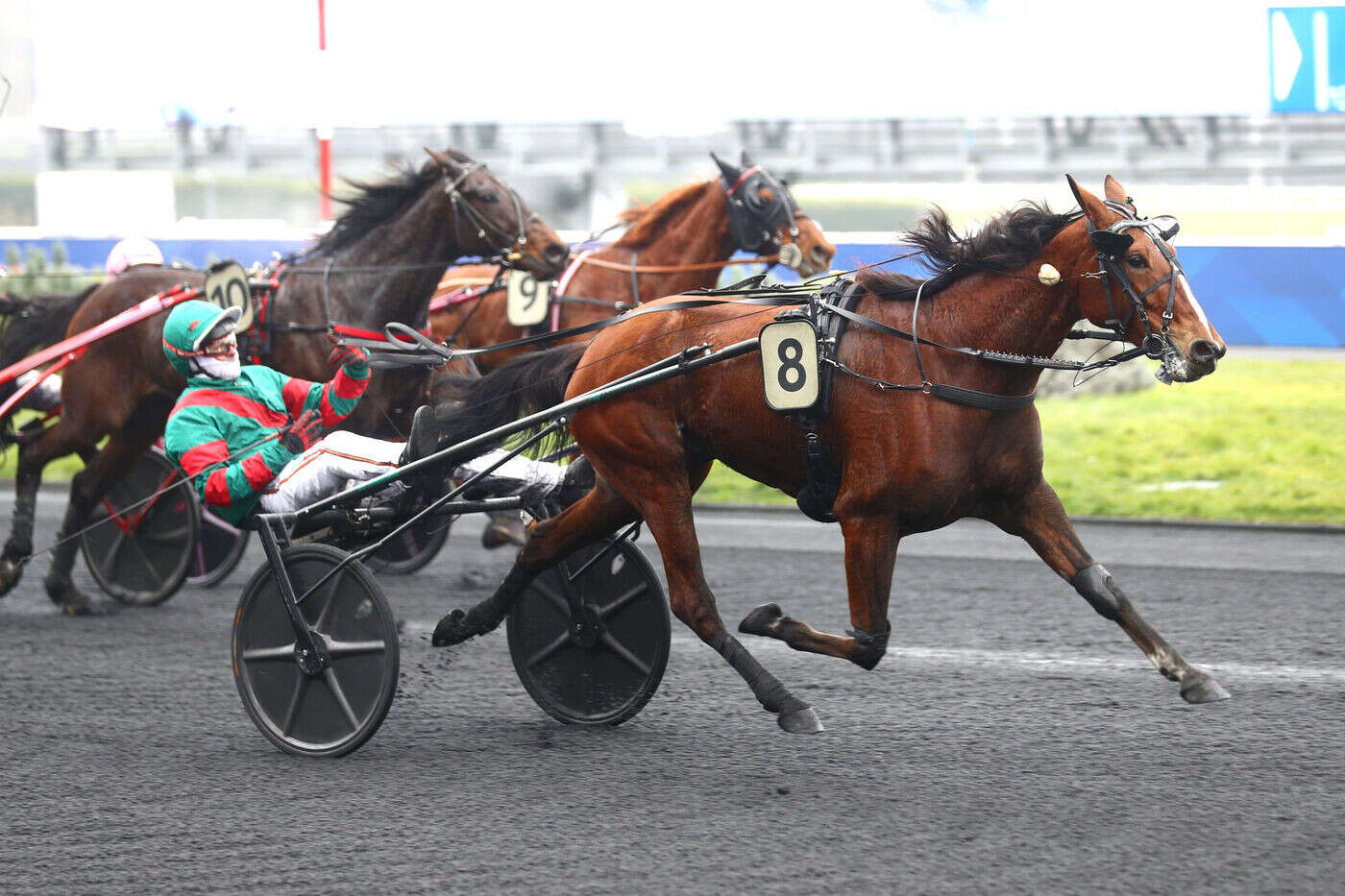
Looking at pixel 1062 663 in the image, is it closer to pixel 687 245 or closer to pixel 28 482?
pixel 687 245

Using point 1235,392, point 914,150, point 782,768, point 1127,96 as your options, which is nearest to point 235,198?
point 914,150

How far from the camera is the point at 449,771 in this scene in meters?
4.61

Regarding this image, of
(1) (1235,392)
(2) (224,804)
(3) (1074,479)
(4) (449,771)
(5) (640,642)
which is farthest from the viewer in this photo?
(1) (1235,392)

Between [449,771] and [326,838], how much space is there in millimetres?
645

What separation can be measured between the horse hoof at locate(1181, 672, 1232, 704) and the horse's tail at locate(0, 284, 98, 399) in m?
5.38

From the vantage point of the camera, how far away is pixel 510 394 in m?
5.23

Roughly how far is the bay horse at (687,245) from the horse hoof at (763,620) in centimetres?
366

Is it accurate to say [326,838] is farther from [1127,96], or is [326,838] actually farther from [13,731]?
[1127,96]

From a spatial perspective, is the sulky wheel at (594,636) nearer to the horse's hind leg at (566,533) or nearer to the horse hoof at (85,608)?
the horse's hind leg at (566,533)

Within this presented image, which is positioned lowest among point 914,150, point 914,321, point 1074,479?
point 1074,479

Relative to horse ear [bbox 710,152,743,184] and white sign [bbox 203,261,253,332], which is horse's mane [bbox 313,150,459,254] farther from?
horse ear [bbox 710,152,743,184]

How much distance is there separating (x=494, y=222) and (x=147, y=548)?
210 cm

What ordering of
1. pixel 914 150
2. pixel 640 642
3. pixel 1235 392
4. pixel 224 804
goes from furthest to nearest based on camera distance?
pixel 914 150 → pixel 1235 392 → pixel 640 642 → pixel 224 804

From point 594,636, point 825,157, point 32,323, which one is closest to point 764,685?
point 594,636
